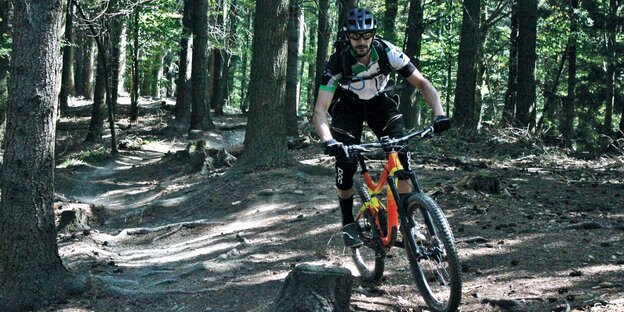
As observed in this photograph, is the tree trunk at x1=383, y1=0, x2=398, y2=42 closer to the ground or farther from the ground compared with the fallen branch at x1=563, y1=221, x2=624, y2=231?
farther from the ground

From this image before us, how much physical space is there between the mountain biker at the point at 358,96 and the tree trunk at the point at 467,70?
407 inches

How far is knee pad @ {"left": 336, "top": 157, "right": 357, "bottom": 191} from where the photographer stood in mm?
5992

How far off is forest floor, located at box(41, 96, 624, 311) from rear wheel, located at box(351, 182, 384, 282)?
0.50ft

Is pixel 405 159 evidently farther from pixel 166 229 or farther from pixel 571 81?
pixel 571 81

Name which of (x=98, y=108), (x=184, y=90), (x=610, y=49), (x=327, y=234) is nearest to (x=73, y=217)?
(x=327, y=234)

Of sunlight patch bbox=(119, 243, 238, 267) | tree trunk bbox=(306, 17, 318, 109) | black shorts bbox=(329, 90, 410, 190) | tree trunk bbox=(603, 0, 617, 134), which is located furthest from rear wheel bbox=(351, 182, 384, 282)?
tree trunk bbox=(306, 17, 318, 109)

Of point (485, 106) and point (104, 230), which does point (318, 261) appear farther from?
point (485, 106)

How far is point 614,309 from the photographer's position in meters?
4.53

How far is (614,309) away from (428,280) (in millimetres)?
1436

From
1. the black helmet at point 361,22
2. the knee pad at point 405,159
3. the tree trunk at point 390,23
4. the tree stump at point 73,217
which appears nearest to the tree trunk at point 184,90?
the tree trunk at point 390,23

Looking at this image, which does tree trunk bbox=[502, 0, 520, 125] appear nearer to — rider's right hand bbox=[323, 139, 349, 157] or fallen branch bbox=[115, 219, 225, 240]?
fallen branch bbox=[115, 219, 225, 240]

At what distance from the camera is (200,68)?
2211cm

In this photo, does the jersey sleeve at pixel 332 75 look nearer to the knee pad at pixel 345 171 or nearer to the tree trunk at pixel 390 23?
the knee pad at pixel 345 171

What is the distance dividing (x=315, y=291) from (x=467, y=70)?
40.7ft
